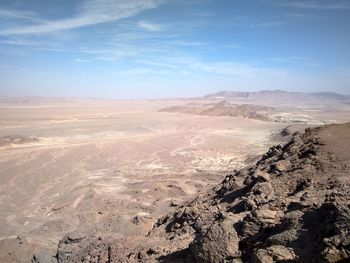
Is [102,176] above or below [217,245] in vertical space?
below

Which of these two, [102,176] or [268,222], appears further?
[102,176]

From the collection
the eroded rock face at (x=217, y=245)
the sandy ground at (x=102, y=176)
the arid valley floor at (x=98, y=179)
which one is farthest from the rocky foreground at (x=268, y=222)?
the sandy ground at (x=102, y=176)

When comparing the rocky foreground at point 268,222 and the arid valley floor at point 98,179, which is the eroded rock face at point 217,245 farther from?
the arid valley floor at point 98,179

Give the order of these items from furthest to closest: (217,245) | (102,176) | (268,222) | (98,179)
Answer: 1. (102,176)
2. (98,179)
3. (268,222)
4. (217,245)

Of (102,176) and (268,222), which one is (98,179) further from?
(268,222)

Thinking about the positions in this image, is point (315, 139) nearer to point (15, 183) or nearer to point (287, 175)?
point (287, 175)

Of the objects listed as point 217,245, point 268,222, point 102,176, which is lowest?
point 102,176

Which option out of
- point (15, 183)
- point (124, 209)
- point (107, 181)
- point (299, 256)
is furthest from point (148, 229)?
point (15, 183)

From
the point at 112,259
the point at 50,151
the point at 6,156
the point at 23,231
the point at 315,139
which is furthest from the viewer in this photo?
the point at 50,151

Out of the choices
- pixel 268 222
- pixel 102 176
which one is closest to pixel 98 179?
pixel 102 176
